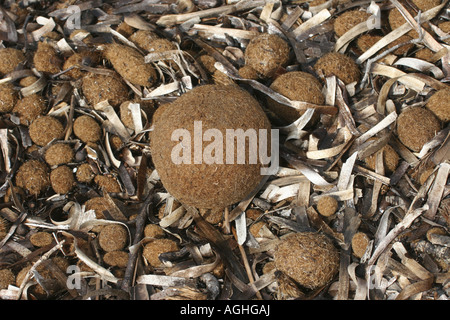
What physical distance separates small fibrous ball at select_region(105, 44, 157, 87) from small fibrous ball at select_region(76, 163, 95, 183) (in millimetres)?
1009

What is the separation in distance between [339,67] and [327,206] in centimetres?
147

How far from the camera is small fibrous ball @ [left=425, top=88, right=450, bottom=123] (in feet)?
12.9

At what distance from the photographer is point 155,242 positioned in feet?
12.0

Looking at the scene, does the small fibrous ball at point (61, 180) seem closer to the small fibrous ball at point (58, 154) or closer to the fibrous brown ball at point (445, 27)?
the small fibrous ball at point (58, 154)

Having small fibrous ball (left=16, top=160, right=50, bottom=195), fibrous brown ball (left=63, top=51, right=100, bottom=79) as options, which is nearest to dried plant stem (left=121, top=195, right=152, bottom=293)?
small fibrous ball (left=16, top=160, right=50, bottom=195)

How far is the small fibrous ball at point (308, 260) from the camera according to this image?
10.7 feet

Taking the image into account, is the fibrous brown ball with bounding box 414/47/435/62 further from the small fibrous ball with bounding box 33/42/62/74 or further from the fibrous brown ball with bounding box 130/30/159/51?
the small fibrous ball with bounding box 33/42/62/74

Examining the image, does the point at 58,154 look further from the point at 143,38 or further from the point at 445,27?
the point at 445,27

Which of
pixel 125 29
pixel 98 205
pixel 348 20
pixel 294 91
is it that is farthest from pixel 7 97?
pixel 348 20

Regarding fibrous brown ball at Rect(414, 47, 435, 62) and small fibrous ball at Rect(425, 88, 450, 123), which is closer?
small fibrous ball at Rect(425, 88, 450, 123)


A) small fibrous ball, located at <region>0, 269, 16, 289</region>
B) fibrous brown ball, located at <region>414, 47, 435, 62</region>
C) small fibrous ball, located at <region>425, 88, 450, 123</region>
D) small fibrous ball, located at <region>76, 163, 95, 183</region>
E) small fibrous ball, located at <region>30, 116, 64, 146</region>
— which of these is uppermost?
fibrous brown ball, located at <region>414, 47, 435, 62</region>

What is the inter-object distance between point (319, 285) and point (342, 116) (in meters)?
1.68

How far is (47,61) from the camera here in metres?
4.66

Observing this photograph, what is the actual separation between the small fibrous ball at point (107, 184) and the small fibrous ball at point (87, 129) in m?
0.42
